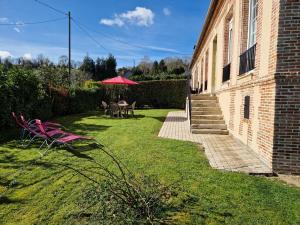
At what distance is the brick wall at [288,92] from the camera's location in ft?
16.5

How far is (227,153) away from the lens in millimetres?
6664

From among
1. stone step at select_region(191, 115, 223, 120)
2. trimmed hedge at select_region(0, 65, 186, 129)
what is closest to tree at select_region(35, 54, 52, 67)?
trimmed hedge at select_region(0, 65, 186, 129)

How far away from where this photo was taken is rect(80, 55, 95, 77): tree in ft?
153

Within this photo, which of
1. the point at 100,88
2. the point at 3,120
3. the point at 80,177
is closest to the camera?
the point at 80,177

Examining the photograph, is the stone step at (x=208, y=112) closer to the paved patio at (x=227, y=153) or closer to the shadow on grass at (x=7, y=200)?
the paved patio at (x=227, y=153)

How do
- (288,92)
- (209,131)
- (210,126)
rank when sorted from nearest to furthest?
(288,92)
(209,131)
(210,126)

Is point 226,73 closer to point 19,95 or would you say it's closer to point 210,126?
point 210,126

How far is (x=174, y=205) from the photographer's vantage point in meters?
3.62

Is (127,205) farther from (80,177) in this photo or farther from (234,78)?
(234,78)

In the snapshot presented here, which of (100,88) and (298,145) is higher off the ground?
(100,88)

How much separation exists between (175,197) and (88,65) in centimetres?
4505

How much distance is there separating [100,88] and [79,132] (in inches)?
510

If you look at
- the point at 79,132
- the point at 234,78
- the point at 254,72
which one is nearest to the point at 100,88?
the point at 79,132

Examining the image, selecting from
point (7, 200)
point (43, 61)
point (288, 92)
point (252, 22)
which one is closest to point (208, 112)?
point (252, 22)
